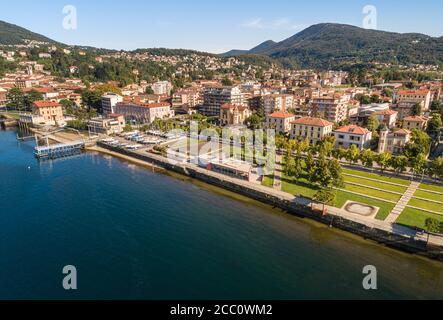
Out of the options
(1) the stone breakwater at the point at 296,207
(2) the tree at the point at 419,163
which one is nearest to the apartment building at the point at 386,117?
(2) the tree at the point at 419,163

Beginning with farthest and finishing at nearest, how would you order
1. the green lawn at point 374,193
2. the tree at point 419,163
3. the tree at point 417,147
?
1. the tree at point 417,147
2. the tree at point 419,163
3. the green lawn at point 374,193

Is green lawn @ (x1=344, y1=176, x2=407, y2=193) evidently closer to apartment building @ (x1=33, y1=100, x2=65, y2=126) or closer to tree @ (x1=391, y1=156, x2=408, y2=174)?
tree @ (x1=391, y1=156, x2=408, y2=174)

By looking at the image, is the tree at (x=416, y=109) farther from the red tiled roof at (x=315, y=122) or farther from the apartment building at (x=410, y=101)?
the red tiled roof at (x=315, y=122)

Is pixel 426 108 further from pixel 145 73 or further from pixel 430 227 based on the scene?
pixel 145 73

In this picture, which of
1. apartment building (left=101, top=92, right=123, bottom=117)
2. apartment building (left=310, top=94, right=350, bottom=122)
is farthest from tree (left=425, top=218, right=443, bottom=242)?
apartment building (left=101, top=92, right=123, bottom=117)
